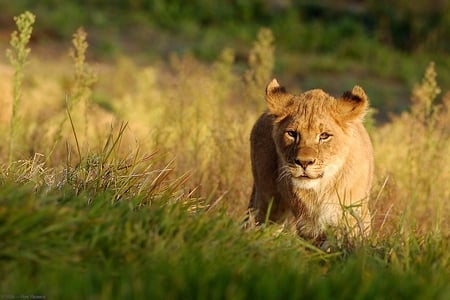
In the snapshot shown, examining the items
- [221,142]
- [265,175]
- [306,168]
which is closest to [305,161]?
[306,168]

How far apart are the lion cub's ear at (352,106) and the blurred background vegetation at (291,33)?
9.06 meters

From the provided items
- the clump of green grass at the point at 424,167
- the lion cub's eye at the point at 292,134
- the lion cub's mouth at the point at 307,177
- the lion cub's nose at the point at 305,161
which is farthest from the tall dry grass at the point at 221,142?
the lion cub's eye at the point at 292,134

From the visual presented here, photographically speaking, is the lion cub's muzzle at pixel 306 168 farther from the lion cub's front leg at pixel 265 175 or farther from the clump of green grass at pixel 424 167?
the clump of green grass at pixel 424 167

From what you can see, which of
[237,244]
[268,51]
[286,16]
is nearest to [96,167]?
[237,244]

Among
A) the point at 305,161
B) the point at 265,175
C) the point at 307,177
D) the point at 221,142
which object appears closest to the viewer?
the point at 305,161

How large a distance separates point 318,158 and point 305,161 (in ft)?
0.32

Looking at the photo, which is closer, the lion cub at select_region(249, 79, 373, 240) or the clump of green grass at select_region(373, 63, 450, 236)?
the lion cub at select_region(249, 79, 373, 240)

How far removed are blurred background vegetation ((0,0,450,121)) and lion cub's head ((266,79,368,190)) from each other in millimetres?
9058

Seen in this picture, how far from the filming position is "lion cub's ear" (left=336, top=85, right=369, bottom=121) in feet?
21.4

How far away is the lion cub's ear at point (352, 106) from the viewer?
21.4 ft

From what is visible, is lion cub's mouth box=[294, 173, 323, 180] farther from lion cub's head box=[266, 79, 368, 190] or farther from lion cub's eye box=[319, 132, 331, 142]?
lion cub's eye box=[319, 132, 331, 142]

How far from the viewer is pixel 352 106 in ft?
21.4

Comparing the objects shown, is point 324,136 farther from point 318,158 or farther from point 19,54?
point 19,54

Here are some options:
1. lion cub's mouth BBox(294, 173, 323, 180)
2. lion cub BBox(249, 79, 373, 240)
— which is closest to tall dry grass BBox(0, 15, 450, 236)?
lion cub BBox(249, 79, 373, 240)
